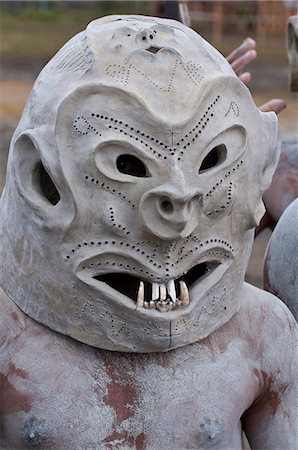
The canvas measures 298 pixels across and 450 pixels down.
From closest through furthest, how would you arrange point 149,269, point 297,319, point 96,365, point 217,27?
point 149,269, point 96,365, point 297,319, point 217,27

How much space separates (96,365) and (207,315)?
0.58 feet

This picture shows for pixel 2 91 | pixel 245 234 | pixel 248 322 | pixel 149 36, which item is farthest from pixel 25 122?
pixel 2 91

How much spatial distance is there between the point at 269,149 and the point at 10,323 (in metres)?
0.45

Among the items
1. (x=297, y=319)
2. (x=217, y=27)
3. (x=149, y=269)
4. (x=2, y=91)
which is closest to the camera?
(x=149, y=269)

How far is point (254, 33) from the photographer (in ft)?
40.8

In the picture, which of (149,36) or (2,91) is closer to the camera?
(149,36)

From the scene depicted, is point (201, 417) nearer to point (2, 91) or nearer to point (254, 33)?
Answer: point (2, 91)

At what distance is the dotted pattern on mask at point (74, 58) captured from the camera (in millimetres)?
1339

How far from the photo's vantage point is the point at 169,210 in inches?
50.6

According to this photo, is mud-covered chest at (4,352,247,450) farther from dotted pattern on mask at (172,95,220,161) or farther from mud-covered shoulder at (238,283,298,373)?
dotted pattern on mask at (172,95,220,161)

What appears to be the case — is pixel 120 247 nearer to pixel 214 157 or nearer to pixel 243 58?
pixel 214 157

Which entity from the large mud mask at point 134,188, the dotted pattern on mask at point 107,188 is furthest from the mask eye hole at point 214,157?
the dotted pattern on mask at point 107,188

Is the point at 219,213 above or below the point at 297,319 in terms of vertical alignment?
above

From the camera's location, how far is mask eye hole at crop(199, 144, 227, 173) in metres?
1.35
